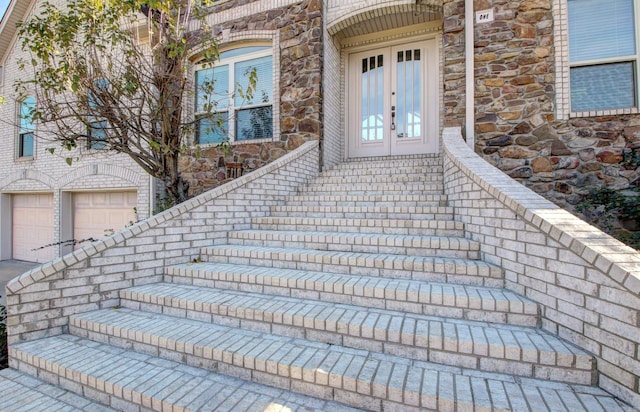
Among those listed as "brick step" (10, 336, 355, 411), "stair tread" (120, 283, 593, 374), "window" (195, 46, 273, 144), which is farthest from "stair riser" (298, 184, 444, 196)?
"brick step" (10, 336, 355, 411)

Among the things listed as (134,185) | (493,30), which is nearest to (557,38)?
(493,30)

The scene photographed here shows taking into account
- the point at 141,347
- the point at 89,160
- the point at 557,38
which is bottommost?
the point at 141,347

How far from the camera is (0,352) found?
9.13ft

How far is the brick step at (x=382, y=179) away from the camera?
4262 millimetres

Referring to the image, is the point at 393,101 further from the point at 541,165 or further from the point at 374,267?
the point at 374,267

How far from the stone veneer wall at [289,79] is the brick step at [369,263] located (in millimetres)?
2845

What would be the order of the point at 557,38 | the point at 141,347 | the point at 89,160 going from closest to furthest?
1. the point at 141,347
2. the point at 557,38
3. the point at 89,160

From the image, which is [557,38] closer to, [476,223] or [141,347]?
[476,223]

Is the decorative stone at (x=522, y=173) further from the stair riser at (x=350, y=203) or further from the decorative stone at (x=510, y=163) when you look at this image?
the stair riser at (x=350, y=203)

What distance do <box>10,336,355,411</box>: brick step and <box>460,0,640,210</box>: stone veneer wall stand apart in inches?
164

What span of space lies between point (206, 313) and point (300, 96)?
13.9 ft

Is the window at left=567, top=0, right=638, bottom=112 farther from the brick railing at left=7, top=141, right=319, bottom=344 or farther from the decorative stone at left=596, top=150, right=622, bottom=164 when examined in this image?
the brick railing at left=7, top=141, right=319, bottom=344

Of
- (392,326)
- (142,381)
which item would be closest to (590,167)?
(392,326)

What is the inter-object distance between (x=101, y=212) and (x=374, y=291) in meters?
7.30
